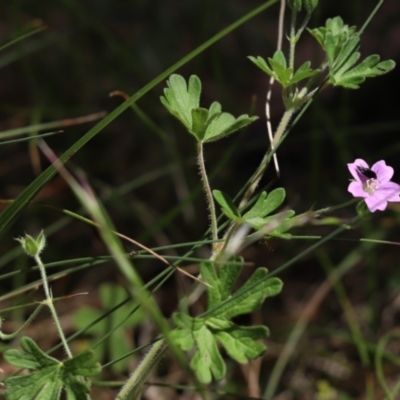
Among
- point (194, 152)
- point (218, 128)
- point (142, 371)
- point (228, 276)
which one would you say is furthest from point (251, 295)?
point (194, 152)

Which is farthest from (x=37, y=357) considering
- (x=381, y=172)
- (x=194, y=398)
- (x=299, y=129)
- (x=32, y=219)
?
(x=299, y=129)

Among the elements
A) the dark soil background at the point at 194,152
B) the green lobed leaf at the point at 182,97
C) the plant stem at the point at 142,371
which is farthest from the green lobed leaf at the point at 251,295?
the dark soil background at the point at 194,152

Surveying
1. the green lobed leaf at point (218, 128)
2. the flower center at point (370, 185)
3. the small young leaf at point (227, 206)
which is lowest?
the flower center at point (370, 185)

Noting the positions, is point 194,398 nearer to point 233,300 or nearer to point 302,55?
point 233,300

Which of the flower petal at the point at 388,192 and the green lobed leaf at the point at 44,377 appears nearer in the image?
the green lobed leaf at the point at 44,377

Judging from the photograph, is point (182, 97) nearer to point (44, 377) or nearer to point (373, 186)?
point (373, 186)

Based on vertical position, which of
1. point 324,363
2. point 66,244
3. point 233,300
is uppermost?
point 233,300

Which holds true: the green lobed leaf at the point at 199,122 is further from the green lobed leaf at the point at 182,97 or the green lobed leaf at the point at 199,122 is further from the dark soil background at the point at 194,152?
the dark soil background at the point at 194,152

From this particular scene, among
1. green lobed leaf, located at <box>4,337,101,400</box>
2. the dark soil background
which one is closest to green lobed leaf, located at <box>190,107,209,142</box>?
green lobed leaf, located at <box>4,337,101,400</box>
